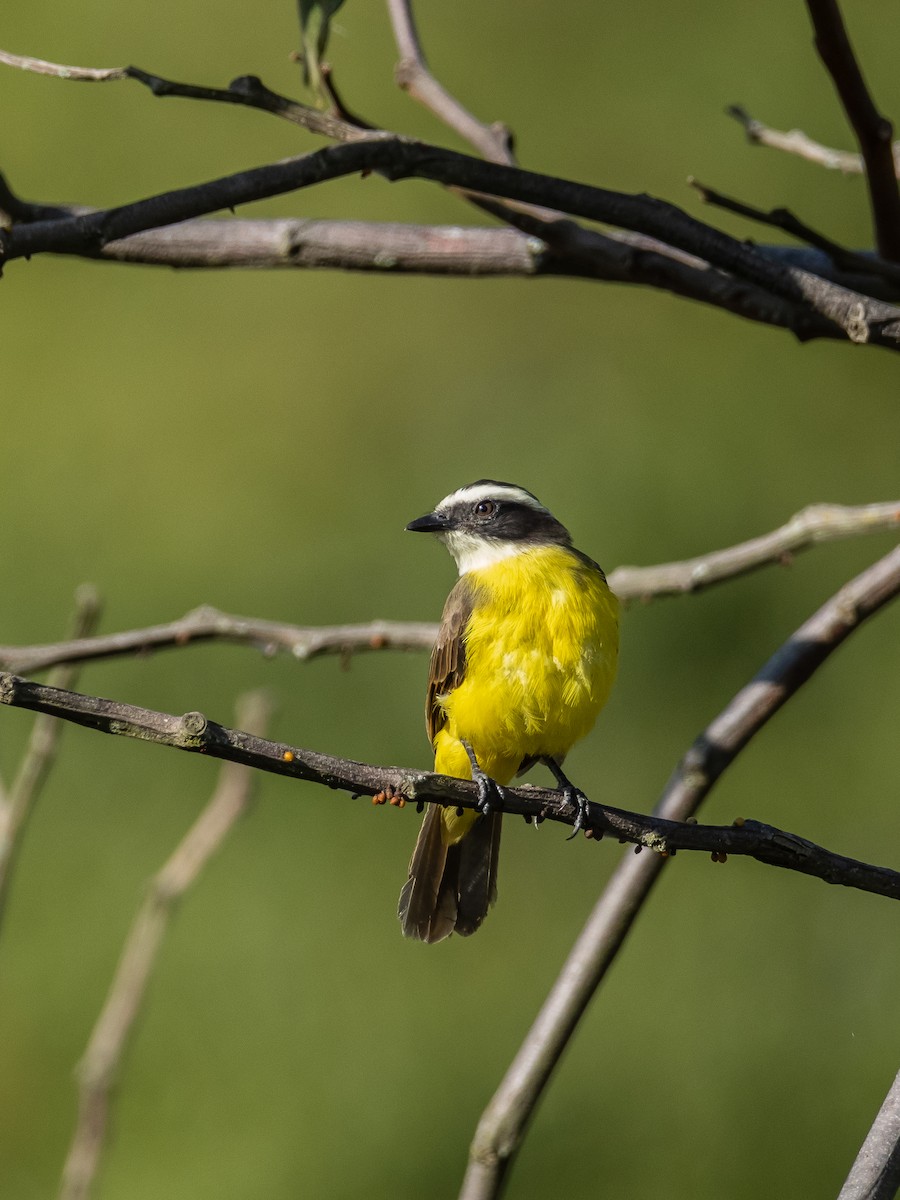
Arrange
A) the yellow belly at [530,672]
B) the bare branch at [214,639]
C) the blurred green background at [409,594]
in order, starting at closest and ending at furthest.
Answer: the bare branch at [214,639] < the yellow belly at [530,672] < the blurred green background at [409,594]

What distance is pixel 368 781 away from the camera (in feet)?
6.31

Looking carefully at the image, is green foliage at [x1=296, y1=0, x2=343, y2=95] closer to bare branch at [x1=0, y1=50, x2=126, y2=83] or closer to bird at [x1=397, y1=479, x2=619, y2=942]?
bare branch at [x1=0, y1=50, x2=126, y2=83]

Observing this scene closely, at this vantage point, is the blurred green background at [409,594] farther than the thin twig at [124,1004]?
Yes

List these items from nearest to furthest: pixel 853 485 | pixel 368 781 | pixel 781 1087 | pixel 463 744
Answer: pixel 368 781, pixel 463 744, pixel 781 1087, pixel 853 485

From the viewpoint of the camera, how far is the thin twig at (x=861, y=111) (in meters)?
2.62

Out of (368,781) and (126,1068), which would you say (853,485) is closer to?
(126,1068)

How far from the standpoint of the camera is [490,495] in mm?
3861

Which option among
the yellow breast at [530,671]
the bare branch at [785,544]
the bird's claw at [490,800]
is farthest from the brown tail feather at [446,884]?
the bird's claw at [490,800]

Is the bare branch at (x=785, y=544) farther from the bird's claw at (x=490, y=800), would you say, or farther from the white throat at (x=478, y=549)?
the bird's claw at (x=490, y=800)

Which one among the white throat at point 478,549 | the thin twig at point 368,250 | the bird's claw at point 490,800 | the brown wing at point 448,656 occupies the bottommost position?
the bird's claw at point 490,800

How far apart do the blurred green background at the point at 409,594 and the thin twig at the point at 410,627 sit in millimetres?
2346

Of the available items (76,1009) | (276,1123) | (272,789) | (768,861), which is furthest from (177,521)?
(768,861)

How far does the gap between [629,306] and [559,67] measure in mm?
1360

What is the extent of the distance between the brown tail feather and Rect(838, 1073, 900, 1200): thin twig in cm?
150
